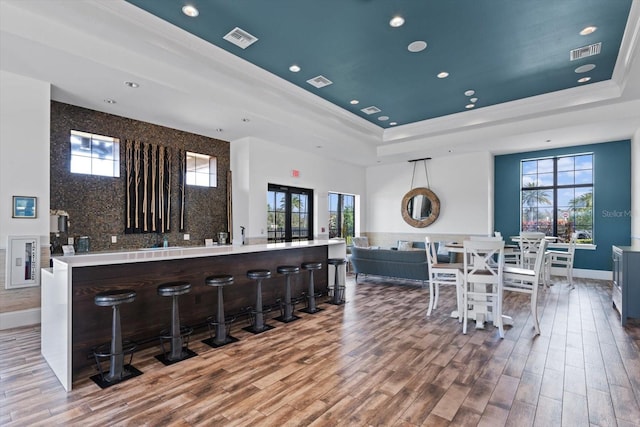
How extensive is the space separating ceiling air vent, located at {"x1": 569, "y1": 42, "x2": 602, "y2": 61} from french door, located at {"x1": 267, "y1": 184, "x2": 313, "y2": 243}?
5630mm

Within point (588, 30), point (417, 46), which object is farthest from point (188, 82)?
point (588, 30)

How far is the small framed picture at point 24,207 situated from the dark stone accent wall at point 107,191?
0.72 meters

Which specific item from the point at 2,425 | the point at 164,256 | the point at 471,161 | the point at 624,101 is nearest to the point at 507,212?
the point at 471,161

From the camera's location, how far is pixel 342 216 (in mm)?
9883

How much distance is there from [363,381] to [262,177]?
5.18 m

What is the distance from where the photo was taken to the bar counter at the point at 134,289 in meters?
2.82

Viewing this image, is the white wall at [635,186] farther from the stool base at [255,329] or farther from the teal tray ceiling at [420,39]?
the stool base at [255,329]

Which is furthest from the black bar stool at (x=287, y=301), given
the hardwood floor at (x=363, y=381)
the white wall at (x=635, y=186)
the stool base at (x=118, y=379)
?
the white wall at (x=635, y=186)

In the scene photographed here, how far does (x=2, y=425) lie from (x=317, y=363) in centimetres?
227

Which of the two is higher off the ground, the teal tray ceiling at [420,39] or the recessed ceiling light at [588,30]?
the recessed ceiling light at [588,30]

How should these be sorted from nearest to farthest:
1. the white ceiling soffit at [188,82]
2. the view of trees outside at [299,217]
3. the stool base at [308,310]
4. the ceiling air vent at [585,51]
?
the white ceiling soffit at [188,82]
the ceiling air vent at [585,51]
the stool base at [308,310]
the view of trees outside at [299,217]

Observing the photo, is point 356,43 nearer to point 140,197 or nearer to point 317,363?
point 317,363

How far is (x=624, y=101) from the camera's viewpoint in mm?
5609

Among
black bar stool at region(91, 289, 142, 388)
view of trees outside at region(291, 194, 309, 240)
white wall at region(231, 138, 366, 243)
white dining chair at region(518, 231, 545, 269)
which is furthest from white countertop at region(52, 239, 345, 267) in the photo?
white dining chair at region(518, 231, 545, 269)
